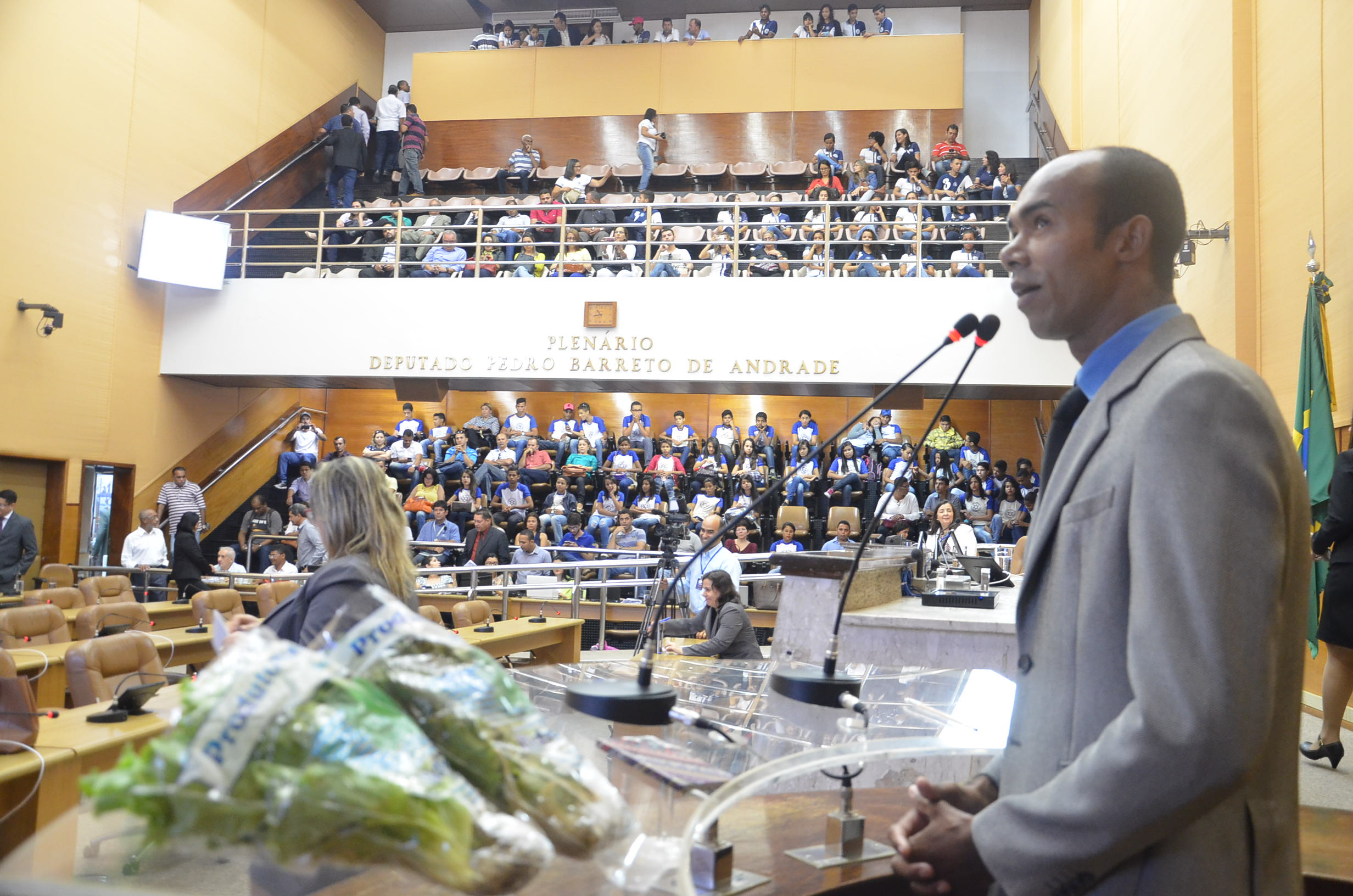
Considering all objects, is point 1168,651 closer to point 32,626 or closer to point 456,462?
point 32,626

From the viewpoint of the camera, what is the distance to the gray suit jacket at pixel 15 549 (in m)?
8.73

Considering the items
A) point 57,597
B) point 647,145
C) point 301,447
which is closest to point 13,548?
point 57,597

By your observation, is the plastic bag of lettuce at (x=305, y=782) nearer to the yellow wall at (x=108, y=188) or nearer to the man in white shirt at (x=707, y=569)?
the man in white shirt at (x=707, y=569)

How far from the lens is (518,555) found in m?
10.2

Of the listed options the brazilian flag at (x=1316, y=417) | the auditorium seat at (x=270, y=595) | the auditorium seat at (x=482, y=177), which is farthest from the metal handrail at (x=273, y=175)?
the brazilian flag at (x=1316, y=417)

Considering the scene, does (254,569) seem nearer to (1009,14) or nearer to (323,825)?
(323,825)

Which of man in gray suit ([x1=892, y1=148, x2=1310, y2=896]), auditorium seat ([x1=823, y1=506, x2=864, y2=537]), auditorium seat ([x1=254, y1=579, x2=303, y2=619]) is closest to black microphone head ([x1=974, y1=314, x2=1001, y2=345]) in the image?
man in gray suit ([x1=892, y1=148, x2=1310, y2=896])

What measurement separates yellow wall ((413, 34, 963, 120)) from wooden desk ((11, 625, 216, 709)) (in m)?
14.1

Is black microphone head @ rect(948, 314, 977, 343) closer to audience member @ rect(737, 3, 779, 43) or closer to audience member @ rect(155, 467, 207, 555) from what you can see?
audience member @ rect(155, 467, 207, 555)

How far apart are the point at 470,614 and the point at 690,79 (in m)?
12.8

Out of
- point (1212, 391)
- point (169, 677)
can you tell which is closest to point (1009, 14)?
point (169, 677)

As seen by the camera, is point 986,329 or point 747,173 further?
point 747,173

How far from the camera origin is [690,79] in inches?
683

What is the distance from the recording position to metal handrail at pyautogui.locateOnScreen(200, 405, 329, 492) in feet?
45.7
